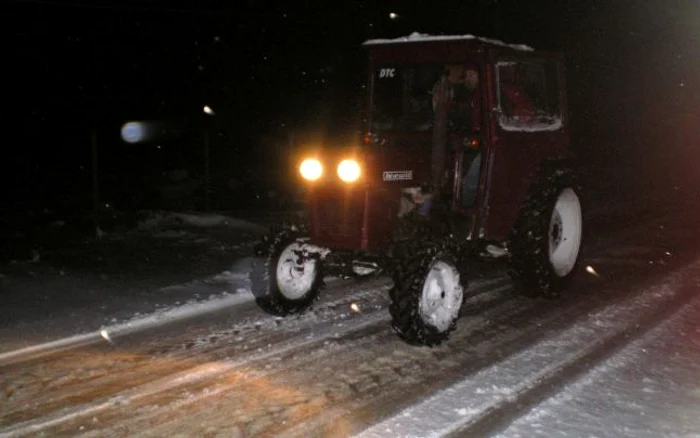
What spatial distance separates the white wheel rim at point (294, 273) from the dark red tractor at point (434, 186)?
12 millimetres

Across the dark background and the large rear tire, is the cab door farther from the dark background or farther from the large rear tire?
the dark background

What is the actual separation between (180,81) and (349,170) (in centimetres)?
1197

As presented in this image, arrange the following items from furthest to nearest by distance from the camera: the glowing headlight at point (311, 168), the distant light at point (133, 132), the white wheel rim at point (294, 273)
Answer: the distant light at point (133, 132) < the white wheel rim at point (294, 273) < the glowing headlight at point (311, 168)

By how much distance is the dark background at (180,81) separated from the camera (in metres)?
14.6

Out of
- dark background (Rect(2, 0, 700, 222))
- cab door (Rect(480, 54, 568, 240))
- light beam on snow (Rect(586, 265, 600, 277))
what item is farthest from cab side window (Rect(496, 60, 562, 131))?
dark background (Rect(2, 0, 700, 222))

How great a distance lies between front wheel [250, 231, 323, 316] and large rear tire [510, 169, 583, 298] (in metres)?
1.89

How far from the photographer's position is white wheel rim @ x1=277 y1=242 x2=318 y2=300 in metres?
6.41

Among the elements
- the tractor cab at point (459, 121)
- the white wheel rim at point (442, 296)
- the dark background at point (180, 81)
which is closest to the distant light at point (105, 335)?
the white wheel rim at point (442, 296)

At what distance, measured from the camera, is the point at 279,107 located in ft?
56.3

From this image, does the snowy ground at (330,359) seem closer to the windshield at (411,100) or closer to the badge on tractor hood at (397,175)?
the badge on tractor hood at (397,175)

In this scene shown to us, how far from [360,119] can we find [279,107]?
35.6 ft

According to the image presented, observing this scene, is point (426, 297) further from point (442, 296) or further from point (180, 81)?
point (180, 81)

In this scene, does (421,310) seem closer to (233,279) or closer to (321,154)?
(321,154)

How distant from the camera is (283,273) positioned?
253 inches
